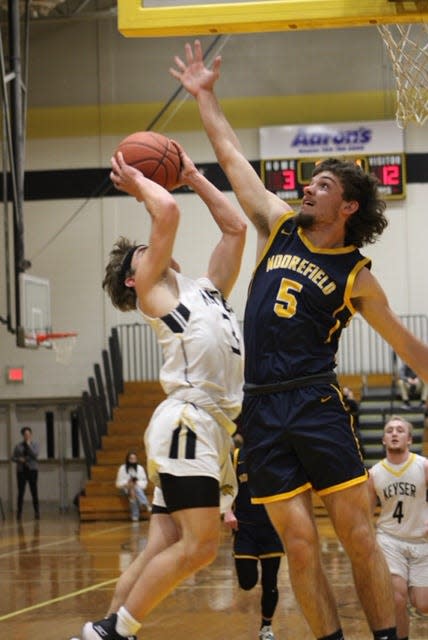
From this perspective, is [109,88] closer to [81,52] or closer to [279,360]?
[81,52]

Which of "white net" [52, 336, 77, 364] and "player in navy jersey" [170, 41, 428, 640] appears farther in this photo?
"white net" [52, 336, 77, 364]

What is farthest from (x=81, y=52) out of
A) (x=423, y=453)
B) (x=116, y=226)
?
(x=423, y=453)

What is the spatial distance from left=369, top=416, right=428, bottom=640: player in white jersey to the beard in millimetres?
2525

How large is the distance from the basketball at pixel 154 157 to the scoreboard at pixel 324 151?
15.6 meters

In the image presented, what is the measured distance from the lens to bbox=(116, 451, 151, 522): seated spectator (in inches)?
719

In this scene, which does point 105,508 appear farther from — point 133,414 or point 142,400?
point 142,400

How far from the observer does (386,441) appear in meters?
7.08

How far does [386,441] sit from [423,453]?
38.5 ft

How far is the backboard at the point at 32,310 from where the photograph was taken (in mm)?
16984

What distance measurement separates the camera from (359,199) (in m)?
4.73

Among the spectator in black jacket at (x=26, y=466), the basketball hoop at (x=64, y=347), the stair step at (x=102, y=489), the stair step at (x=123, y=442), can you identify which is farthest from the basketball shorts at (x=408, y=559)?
the basketball hoop at (x=64, y=347)

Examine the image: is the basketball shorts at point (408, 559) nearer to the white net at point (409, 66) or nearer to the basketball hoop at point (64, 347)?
Answer: the white net at point (409, 66)

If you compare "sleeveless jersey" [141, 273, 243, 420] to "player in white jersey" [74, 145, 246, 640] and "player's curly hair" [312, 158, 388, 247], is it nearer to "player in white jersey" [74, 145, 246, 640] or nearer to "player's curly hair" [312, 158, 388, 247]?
"player in white jersey" [74, 145, 246, 640]

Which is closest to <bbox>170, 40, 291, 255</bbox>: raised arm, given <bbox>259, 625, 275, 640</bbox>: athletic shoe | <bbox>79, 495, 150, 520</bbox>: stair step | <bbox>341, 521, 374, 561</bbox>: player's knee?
<bbox>341, 521, 374, 561</bbox>: player's knee
